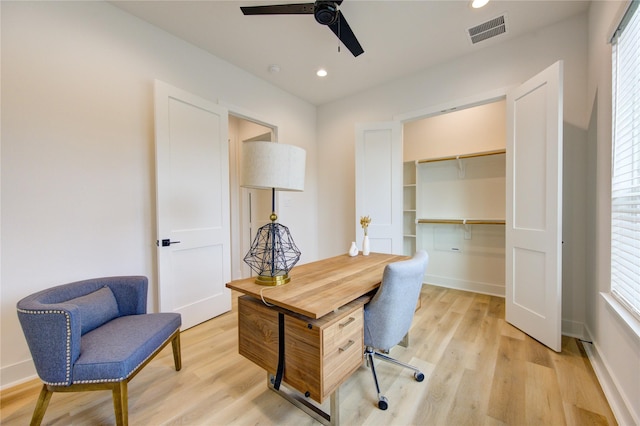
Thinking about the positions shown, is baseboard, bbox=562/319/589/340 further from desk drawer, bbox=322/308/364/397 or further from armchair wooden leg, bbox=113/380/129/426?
armchair wooden leg, bbox=113/380/129/426

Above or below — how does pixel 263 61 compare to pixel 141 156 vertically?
above

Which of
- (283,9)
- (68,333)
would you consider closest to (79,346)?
(68,333)

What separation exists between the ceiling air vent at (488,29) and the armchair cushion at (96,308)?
3776 mm

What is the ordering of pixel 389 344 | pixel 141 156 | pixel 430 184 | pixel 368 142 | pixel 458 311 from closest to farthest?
pixel 389 344, pixel 141 156, pixel 458 311, pixel 368 142, pixel 430 184

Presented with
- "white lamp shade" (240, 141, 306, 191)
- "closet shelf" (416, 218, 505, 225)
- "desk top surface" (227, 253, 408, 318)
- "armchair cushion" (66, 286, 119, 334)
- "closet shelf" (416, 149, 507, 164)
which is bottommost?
"armchair cushion" (66, 286, 119, 334)

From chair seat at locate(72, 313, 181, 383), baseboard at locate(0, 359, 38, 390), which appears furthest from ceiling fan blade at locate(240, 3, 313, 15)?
baseboard at locate(0, 359, 38, 390)

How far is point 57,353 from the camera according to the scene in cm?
120

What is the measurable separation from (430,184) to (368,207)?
45.5 inches

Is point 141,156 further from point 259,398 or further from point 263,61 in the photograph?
point 259,398

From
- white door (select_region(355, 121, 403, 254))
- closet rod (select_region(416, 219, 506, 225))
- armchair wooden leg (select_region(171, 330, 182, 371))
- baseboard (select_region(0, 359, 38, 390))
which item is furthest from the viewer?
white door (select_region(355, 121, 403, 254))

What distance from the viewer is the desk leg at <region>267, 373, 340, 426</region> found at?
1287 millimetres

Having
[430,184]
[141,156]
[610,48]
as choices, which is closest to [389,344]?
[610,48]

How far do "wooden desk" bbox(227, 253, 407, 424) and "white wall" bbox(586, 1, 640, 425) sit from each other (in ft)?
4.43

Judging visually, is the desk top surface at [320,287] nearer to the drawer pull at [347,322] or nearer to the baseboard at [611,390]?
the drawer pull at [347,322]
